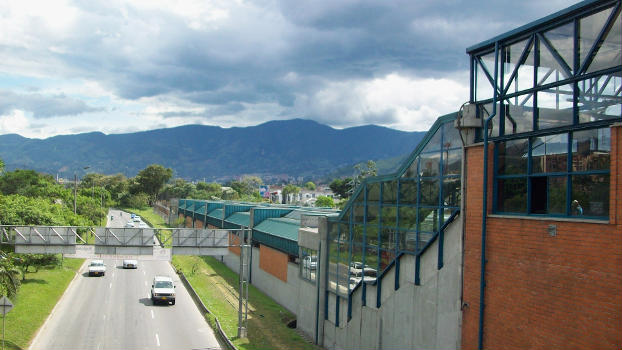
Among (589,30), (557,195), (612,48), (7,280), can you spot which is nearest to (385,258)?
(557,195)

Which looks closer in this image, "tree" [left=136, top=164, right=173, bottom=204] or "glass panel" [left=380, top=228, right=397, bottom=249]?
"glass panel" [left=380, top=228, right=397, bottom=249]

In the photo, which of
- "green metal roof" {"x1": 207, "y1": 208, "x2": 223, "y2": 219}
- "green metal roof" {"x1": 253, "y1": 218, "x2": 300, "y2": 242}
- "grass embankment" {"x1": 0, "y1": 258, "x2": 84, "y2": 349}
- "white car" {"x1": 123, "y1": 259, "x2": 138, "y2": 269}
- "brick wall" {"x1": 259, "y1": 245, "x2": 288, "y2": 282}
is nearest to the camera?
"grass embankment" {"x1": 0, "y1": 258, "x2": 84, "y2": 349}

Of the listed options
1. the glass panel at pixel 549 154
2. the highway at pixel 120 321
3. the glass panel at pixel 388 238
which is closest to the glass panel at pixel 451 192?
the glass panel at pixel 549 154

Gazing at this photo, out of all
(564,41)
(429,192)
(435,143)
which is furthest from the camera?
(429,192)

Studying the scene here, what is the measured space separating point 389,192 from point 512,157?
7.11 metres

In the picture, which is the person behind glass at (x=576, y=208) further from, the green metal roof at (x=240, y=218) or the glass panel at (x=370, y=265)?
the green metal roof at (x=240, y=218)

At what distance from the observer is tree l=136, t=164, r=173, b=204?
153 m

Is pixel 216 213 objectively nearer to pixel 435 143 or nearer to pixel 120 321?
pixel 120 321

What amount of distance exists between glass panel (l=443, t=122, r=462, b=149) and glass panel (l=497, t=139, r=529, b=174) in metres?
1.88

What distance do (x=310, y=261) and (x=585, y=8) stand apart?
20.4 m

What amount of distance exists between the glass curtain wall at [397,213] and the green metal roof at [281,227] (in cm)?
896

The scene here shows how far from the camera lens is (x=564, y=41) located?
14.8 m

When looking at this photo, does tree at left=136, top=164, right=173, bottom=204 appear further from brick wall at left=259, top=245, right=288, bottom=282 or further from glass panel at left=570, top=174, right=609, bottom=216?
glass panel at left=570, top=174, right=609, bottom=216

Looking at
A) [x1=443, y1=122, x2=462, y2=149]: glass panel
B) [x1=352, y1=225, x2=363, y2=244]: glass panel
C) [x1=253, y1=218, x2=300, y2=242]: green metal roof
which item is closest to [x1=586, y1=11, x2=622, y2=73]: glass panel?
[x1=443, y1=122, x2=462, y2=149]: glass panel
